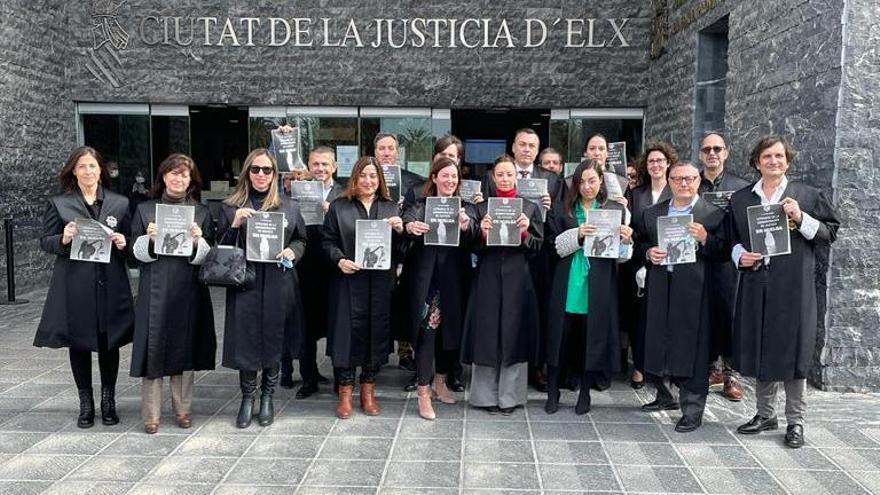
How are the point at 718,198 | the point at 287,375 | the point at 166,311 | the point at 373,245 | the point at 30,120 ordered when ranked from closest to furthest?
the point at 166,311, the point at 373,245, the point at 718,198, the point at 287,375, the point at 30,120

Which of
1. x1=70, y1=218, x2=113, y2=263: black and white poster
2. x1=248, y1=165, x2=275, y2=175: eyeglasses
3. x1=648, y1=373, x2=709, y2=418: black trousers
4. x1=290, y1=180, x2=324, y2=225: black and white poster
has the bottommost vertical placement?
x1=648, y1=373, x2=709, y2=418: black trousers

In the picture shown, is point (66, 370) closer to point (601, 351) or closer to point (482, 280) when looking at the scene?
point (482, 280)

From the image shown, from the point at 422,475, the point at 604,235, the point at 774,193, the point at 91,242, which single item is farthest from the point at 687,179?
the point at 91,242

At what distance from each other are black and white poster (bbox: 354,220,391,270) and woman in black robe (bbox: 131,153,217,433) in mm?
1047

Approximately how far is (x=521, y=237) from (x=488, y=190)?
0.71m

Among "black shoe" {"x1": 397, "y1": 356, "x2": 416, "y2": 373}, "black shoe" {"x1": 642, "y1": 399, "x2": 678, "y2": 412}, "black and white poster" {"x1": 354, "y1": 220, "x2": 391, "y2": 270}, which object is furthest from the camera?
"black shoe" {"x1": 397, "y1": 356, "x2": 416, "y2": 373}

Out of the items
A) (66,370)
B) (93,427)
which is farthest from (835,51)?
(66,370)

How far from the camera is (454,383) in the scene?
6145 mm

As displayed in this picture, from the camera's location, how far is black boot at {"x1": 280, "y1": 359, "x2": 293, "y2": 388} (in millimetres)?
6004

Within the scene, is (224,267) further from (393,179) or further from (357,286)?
(393,179)

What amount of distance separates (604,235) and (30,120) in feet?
31.9

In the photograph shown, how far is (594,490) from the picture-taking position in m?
4.01

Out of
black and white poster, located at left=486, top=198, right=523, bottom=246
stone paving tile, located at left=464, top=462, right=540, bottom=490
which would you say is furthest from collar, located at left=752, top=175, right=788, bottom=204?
stone paving tile, located at left=464, top=462, right=540, bottom=490

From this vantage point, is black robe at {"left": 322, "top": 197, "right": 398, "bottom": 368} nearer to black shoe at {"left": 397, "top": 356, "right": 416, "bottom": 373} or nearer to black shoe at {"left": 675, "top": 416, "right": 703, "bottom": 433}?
black shoe at {"left": 397, "top": 356, "right": 416, "bottom": 373}
